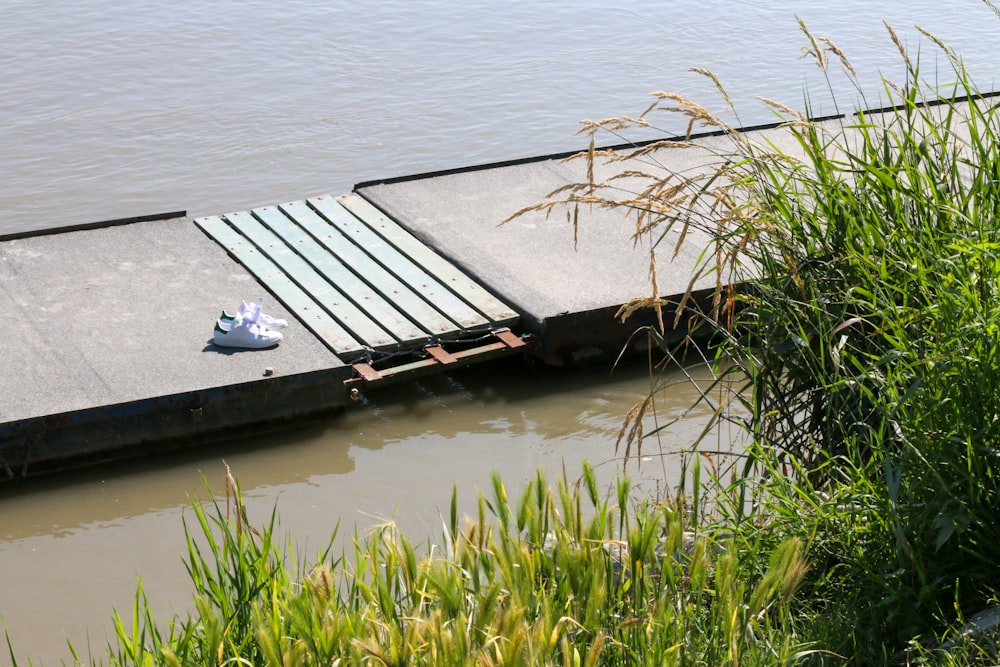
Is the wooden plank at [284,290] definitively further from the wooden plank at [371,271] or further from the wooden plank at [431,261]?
the wooden plank at [431,261]

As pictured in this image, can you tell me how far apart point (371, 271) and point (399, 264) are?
17 centimetres

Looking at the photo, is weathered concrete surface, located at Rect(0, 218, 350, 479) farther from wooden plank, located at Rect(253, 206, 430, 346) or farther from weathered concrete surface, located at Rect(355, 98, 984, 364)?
weathered concrete surface, located at Rect(355, 98, 984, 364)

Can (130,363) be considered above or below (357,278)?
below

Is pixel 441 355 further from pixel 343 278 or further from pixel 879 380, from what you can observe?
pixel 879 380

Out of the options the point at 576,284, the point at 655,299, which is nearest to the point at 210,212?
the point at 576,284

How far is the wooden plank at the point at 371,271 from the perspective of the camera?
607 centimetres

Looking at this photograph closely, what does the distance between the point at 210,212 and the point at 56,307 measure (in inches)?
83.4

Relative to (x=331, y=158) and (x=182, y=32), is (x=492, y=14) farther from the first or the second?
(x=331, y=158)

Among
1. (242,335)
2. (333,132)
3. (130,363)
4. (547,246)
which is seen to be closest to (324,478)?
(242,335)

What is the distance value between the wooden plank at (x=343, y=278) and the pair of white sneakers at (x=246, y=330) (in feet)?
1.97

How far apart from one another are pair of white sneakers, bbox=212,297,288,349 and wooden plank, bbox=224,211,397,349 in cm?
45

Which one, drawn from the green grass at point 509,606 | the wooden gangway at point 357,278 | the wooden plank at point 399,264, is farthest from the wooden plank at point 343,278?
the green grass at point 509,606

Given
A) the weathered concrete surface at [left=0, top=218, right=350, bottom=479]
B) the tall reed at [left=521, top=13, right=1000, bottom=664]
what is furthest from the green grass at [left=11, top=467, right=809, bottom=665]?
the weathered concrete surface at [left=0, top=218, right=350, bottom=479]

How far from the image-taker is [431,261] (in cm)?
671
